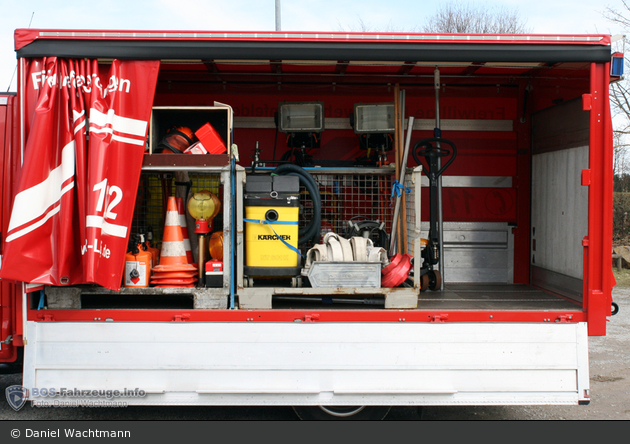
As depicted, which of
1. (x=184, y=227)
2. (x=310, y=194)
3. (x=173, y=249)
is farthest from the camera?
(x=184, y=227)

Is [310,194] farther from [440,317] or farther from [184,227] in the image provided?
[440,317]

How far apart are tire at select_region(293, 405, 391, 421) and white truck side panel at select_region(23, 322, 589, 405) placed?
29 centimetres

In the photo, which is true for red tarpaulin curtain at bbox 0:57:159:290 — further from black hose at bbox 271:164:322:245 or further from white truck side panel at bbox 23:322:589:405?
black hose at bbox 271:164:322:245

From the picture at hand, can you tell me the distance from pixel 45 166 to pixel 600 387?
5.26 m

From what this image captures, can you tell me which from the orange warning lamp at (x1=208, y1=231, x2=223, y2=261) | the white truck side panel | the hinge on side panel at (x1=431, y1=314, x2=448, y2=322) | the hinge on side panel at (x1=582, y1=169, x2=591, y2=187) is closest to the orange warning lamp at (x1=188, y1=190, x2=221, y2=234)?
the orange warning lamp at (x1=208, y1=231, x2=223, y2=261)

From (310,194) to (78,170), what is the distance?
1.70m

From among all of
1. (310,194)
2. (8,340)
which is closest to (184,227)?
(310,194)

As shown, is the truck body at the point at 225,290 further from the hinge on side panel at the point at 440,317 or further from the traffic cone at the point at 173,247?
the traffic cone at the point at 173,247

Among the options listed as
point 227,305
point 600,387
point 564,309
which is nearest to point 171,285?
point 227,305

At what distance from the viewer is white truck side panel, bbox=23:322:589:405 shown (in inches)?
128

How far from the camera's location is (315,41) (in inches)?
130

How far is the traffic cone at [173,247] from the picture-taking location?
139 inches

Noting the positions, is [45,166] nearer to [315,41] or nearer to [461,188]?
[315,41]

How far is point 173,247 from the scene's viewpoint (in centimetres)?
362
